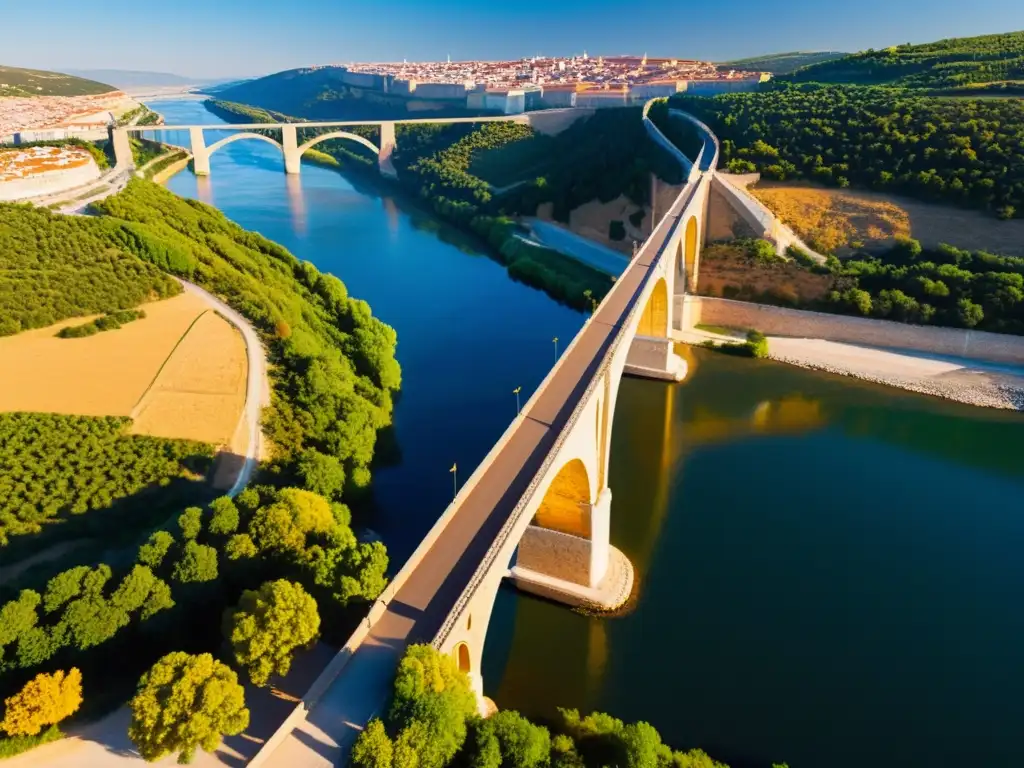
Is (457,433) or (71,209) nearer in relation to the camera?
(457,433)

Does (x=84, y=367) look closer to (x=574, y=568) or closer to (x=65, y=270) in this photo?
(x=65, y=270)

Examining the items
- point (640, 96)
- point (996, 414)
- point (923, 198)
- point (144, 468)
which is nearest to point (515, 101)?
point (640, 96)

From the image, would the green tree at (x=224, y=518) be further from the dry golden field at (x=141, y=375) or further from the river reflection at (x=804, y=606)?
the river reflection at (x=804, y=606)

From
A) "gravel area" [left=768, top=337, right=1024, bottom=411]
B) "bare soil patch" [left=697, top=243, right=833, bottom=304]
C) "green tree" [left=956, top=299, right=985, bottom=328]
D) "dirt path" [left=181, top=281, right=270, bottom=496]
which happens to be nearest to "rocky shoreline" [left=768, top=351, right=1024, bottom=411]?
"gravel area" [left=768, top=337, right=1024, bottom=411]

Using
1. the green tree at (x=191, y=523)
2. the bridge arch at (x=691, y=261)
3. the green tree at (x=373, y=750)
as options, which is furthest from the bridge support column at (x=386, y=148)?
the green tree at (x=373, y=750)

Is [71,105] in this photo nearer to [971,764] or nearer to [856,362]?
[856,362]

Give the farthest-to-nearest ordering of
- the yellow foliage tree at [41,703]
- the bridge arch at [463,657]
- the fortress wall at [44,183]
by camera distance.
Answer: the fortress wall at [44,183] < the yellow foliage tree at [41,703] < the bridge arch at [463,657]
